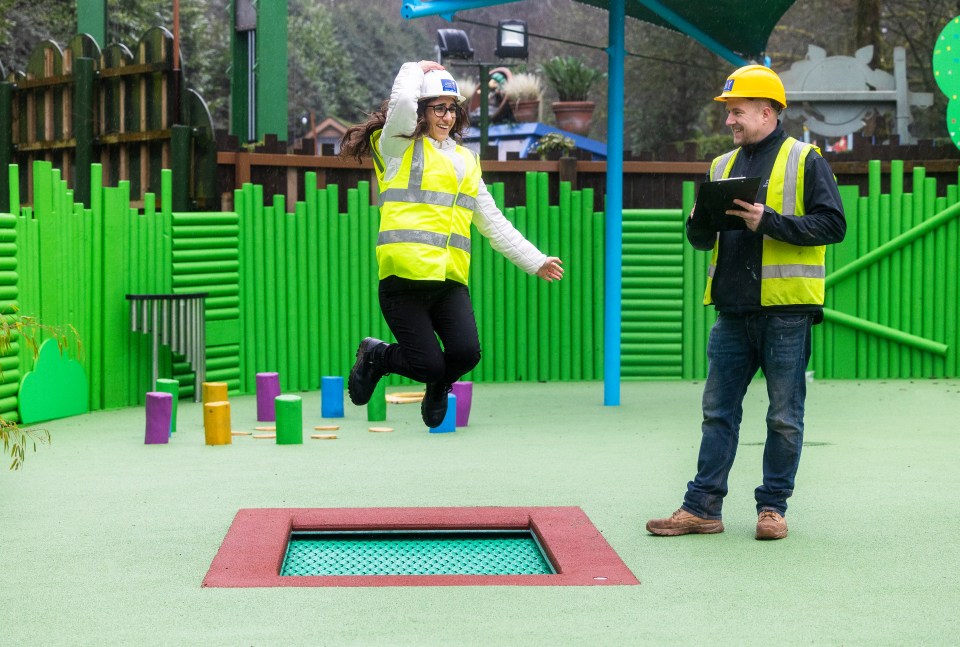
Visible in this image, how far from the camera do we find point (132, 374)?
10742 millimetres

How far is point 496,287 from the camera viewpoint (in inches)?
492

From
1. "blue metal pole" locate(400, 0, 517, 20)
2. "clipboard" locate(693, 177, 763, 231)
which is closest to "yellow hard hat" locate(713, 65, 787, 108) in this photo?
"clipboard" locate(693, 177, 763, 231)

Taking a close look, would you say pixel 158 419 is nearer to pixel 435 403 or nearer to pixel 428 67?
pixel 435 403

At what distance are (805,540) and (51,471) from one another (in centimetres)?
428

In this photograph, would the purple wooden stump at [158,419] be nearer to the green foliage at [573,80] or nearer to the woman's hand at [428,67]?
the woman's hand at [428,67]

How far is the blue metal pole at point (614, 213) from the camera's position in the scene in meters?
10.8

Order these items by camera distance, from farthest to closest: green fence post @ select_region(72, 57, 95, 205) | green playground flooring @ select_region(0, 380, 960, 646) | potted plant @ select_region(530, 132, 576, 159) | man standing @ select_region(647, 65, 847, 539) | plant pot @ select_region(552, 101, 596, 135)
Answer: plant pot @ select_region(552, 101, 596, 135) → potted plant @ select_region(530, 132, 576, 159) → green fence post @ select_region(72, 57, 95, 205) → man standing @ select_region(647, 65, 847, 539) → green playground flooring @ select_region(0, 380, 960, 646)

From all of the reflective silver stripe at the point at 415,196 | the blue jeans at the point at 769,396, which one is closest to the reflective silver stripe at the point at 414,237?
the reflective silver stripe at the point at 415,196

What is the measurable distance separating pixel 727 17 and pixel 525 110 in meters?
17.6

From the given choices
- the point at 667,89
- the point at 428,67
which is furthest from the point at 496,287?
the point at 667,89

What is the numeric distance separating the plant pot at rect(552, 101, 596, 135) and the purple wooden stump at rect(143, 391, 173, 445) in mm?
19630

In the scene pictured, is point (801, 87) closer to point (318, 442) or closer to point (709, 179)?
point (318, 442)

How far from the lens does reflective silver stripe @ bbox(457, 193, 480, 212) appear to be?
6.42m

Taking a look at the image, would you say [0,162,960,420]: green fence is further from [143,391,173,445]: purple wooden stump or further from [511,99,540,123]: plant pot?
[511,99,540,123]: plant pot
